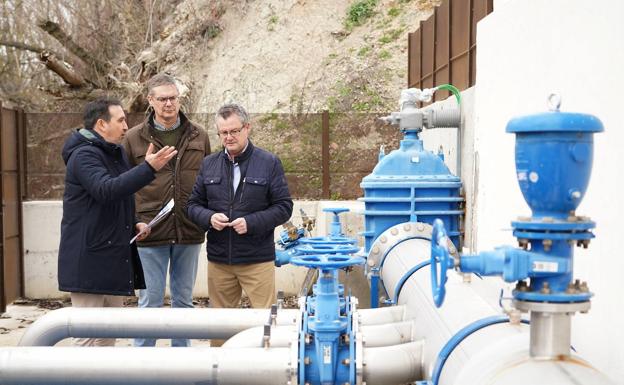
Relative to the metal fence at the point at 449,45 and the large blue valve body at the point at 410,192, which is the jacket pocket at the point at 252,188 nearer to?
the large blue valve body at the point at 410,192

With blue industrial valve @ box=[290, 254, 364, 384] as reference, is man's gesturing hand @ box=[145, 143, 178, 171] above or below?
above

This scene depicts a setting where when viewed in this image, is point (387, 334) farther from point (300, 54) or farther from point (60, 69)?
point (300, 54)

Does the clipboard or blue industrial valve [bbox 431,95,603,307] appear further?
the clipboard

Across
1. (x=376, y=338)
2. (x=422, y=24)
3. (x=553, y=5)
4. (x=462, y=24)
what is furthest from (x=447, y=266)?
(x=422, y=24)

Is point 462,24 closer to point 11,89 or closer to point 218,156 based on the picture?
point 218,156

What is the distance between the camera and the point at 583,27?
260cm

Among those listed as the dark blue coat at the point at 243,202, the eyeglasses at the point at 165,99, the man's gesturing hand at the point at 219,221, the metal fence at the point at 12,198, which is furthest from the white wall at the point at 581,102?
the metal fence at the point at 12,198

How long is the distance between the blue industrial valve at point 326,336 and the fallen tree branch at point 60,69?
9345mm

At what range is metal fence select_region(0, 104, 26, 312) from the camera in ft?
23.4

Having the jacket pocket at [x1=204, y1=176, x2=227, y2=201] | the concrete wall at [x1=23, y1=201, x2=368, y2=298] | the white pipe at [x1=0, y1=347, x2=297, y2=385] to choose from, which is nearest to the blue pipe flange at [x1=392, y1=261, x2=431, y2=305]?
the white pipe at [x1=0, y1=347, x2=297, y2=385]

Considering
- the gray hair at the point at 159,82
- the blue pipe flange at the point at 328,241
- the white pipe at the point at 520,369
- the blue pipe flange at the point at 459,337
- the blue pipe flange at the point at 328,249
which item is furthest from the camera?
the gray hair at the point at 159,82

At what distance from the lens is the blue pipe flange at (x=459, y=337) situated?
1.95m

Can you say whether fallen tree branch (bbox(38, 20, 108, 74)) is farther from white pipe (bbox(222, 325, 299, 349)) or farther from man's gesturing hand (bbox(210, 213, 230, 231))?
white pipe (bbox(222, 325, 299, 349))

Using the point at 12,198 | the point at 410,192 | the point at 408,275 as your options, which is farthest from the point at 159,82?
the point at 12,198
